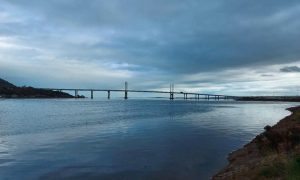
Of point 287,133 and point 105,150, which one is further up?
point 287,133

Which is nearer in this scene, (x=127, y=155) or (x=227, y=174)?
(x=227, y=174)

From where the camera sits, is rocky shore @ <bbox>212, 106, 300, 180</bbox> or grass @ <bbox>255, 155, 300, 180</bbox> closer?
grass @ <bbox>255, 155, 300, 180</bbox>

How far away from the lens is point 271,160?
1482cm

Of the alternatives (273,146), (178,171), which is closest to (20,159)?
(178,171)

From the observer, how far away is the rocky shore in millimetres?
12531

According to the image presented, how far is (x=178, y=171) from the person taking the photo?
714 inches

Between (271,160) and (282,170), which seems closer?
(282,170)

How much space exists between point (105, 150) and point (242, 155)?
28.9 feet

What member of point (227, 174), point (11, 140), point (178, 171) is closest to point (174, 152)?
point (178, 171)

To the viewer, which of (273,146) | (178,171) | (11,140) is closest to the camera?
(178,171)

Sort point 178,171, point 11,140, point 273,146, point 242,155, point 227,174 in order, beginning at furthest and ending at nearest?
point 11,140
point 242,155
point 273,146
point 178,171
point 227,174

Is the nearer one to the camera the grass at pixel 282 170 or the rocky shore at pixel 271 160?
the grass at pixel 282 170

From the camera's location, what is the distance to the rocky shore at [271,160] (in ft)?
41.1

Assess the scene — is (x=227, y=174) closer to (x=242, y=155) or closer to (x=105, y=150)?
(x=242, y=155)
